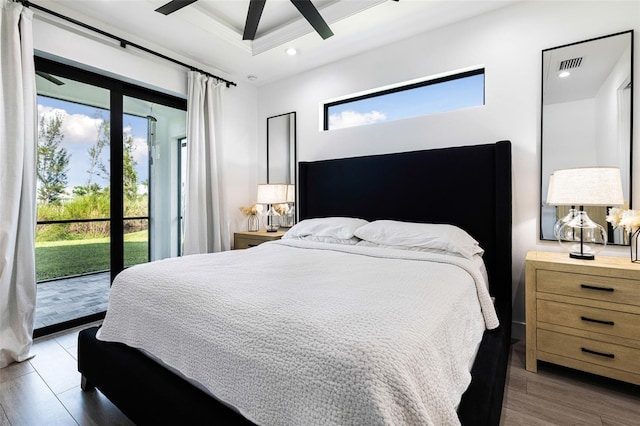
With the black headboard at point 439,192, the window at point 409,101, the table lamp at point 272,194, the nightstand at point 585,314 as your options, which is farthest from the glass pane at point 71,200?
the nightstand at point 585,314

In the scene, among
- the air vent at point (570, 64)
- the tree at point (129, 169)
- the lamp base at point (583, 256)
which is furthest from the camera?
the tree at point (129, 169)

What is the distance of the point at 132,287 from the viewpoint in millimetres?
1553

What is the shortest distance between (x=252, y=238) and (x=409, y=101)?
7.09 feet

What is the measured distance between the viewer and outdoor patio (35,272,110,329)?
2.77 metres

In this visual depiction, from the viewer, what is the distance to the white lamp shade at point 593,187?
1.84 metres

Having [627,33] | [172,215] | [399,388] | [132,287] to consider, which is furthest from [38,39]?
[627,33]

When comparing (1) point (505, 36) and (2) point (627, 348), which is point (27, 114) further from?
(2) point (627, 348)

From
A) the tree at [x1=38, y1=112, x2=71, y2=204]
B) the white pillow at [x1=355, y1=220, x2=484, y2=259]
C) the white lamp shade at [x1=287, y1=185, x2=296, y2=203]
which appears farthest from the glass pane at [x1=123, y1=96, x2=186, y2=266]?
the white pillow at [x1=355, y1=220, x2=484, y2=259]

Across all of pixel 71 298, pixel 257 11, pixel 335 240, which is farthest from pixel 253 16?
pixel 71 298

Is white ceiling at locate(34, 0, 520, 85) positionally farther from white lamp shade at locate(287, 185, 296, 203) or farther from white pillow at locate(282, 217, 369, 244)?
white pillow at locate(282, 217, 369, 244)

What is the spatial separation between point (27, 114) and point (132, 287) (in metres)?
1.69

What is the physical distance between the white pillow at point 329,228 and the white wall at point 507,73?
0.83 meters

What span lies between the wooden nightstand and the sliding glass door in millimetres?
844

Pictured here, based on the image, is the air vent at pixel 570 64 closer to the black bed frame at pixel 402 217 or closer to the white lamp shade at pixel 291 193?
the black bed frame at pixel 402 217
